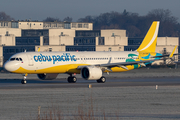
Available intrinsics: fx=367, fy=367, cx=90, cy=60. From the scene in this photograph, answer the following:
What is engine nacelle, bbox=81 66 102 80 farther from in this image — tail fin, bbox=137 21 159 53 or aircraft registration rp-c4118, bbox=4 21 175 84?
tail fin, bbox=137 21 159 53

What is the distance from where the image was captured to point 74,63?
45250mm

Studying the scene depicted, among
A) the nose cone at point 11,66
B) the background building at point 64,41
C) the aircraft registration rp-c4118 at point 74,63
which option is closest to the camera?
the nose cone at point 11,66

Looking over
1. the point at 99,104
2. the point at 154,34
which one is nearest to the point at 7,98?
the point at 99,104

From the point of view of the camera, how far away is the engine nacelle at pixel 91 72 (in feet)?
141

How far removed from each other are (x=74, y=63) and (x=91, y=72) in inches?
128

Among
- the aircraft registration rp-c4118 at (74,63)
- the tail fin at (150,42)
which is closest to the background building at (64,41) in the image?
the tail fin at (150,42)

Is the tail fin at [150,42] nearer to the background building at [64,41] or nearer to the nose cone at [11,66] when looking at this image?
the nose cone at [11,66]

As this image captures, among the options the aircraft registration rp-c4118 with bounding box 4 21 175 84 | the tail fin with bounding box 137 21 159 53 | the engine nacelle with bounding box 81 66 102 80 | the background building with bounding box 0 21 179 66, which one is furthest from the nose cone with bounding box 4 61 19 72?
the background building with bounding box 0 21 179 66

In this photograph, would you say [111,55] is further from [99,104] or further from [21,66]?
[99,104]

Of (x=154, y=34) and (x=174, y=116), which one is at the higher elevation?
(x=154, y=34)

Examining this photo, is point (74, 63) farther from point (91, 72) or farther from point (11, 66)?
point (11, 66)

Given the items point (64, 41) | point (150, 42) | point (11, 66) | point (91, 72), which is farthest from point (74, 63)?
point (64, 41)

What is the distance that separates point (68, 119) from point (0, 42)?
104968 mm

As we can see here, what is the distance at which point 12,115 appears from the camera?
20.0 meters
